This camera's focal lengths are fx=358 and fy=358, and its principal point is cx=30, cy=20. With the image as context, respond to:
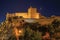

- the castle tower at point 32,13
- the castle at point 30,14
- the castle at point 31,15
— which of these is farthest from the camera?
the castle tower at point 32,13

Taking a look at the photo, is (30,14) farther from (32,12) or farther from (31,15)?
(32,12)

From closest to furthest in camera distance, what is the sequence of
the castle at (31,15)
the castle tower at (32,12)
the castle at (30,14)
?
the castle at (31,15) < the castle at (30,14) < the castle tower at (32,12)

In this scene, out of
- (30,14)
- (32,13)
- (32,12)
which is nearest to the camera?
(30,14)

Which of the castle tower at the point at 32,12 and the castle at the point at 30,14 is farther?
the castle tower at the point at 32,12

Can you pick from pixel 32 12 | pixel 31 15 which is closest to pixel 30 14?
pixel 31 15

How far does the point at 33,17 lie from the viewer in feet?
76.5

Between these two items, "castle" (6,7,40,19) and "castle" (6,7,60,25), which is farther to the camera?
"castle" (6,7,40,19)

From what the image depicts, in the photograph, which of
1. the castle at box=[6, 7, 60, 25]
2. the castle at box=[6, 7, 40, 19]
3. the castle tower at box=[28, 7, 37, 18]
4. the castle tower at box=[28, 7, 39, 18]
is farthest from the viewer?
the castle tower at box=[28, 7, 37, 18]

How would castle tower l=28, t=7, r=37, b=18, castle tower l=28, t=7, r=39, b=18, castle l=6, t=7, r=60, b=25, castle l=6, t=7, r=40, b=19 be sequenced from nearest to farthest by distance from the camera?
castle l=6, t=7, r=60, b=25, castle l=6, t=7, r=40, b=19, castle tower l=28, t=7, r=39, b=18, castle tower l=28, t=7, r=37, b=18

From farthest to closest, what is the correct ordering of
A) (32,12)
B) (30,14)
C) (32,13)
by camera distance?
1. (32,12)
2. (32,13)
3. (30,14)

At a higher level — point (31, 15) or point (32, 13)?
point (32, 13)

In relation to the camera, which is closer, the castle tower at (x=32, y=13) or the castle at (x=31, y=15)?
the castle at (x=31, y=15)

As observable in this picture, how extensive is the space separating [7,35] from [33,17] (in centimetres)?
522

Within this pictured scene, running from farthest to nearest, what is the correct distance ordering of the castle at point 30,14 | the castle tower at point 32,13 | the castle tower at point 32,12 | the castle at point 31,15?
1. the castle tower at point 32,12
2. the castle tower at point 32,13
3. the castle at point 30,14
4. the castle at point 31,15
